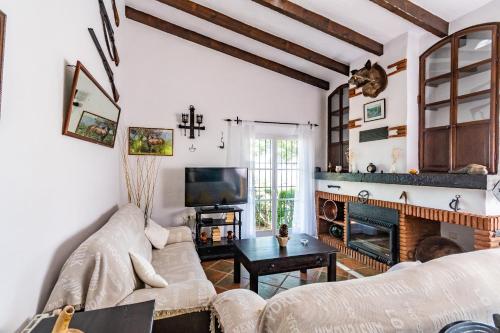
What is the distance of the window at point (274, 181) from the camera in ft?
15.5

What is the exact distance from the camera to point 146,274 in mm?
1735

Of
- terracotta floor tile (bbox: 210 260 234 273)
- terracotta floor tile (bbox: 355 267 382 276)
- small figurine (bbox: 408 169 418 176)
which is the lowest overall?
terracotta floor tile (bbox: 210 260 234 273)

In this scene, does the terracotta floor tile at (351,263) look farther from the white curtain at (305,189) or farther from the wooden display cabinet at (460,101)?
the wooden display cabinet at (460,101)

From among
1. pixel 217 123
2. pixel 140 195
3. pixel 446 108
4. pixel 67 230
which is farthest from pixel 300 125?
pixel 67 230

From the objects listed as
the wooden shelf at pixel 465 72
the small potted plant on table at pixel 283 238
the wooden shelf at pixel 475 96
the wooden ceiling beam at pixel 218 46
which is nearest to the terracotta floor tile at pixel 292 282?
the small potted plant on table at pixel 283 238

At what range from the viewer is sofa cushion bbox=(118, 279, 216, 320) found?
1492 millimetres

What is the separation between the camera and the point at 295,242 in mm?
3006

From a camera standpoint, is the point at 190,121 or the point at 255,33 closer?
the point at 255,33

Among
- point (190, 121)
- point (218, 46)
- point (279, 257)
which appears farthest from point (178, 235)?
point (218, 46)

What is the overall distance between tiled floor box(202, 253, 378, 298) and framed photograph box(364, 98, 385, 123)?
205 cm

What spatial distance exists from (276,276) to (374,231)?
154cm

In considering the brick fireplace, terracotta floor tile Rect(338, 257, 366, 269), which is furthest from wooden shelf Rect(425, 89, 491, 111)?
terracotta floor tile Rect(338, 257, 366, 269)

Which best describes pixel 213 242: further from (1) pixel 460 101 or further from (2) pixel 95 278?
(1) pixel 460 101

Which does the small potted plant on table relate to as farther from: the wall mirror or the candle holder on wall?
the candle holder on wall
